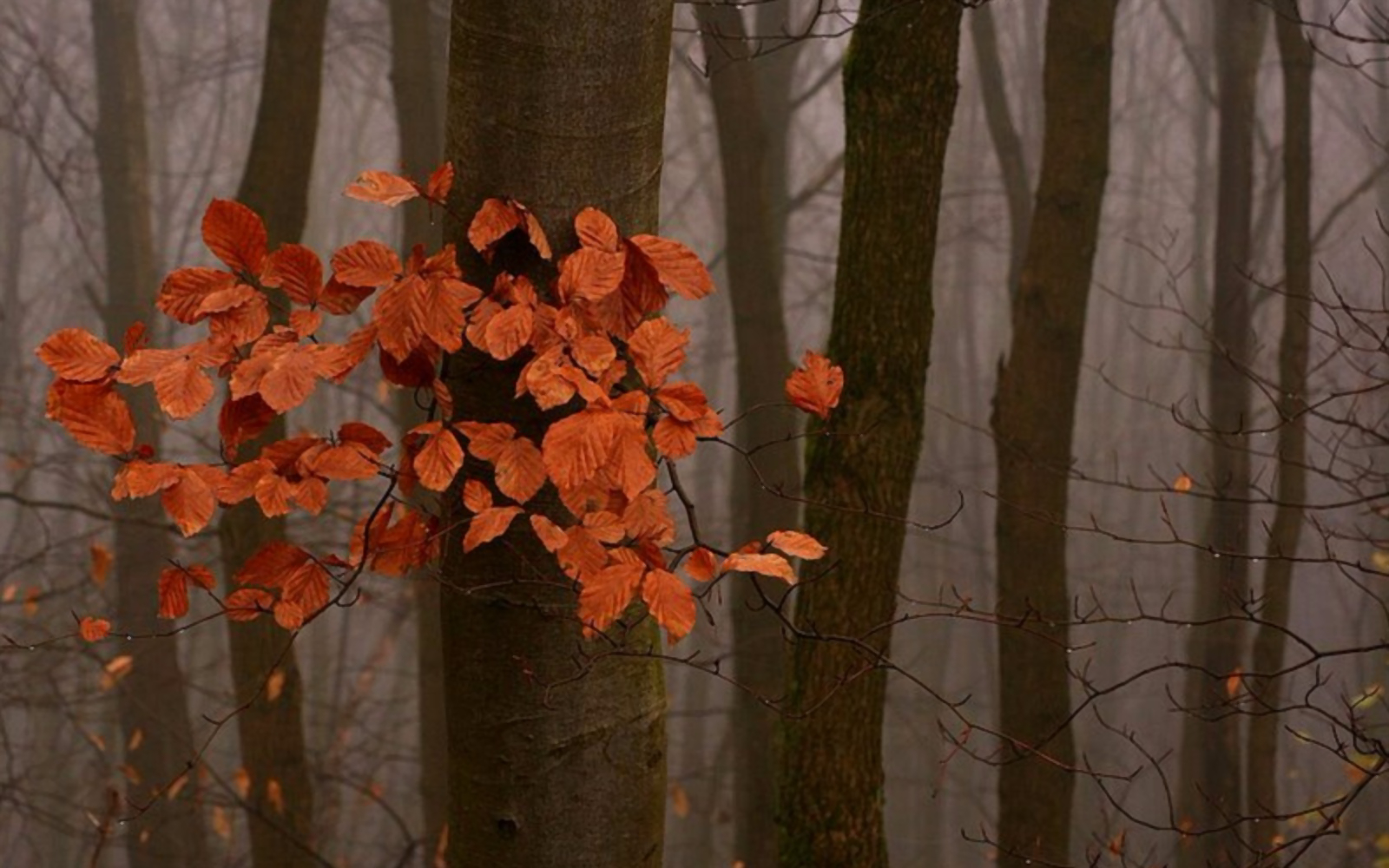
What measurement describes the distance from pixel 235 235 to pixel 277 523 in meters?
3.79

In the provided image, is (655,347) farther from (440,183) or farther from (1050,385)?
(1050,385)

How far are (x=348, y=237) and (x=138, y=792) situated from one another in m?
2.78

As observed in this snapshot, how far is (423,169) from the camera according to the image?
6180mm

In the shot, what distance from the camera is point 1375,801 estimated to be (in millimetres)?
8242

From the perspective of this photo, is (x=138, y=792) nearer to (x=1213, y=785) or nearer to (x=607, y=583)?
(x=1213, y=785)

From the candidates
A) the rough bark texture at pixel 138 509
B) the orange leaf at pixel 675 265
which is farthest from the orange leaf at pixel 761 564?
the rough bark texture at pixel 138 509

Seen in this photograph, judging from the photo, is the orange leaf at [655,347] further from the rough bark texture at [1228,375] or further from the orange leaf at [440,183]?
the rough bark texture at [1228,375]

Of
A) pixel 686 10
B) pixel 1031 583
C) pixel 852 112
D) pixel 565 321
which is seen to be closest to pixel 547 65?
pixel 565 321

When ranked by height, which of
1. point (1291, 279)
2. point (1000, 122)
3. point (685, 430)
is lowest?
point (685, 430)

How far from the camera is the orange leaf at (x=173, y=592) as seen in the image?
185 cm

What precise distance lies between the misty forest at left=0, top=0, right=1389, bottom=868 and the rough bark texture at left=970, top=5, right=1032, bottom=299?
0.08 feet

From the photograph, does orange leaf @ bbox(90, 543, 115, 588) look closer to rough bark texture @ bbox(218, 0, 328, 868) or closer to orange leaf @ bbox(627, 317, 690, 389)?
rough bark texture @ bbox(218, 0, 328, 868)

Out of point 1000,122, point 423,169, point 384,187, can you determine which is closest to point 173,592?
point 384,187

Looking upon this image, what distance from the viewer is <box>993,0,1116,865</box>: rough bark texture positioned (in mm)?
5102
